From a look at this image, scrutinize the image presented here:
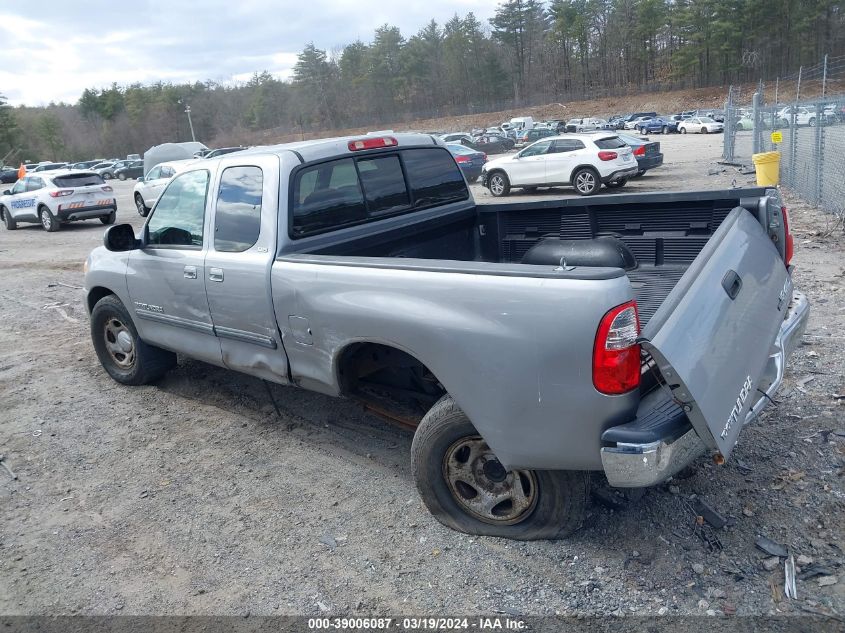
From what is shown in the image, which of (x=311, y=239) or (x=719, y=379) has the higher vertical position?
(x=311, y=239)

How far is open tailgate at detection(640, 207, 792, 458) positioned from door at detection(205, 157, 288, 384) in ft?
7.39

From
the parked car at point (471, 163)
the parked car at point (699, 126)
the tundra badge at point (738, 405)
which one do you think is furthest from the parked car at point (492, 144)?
the tundra badge at point (738, 405)

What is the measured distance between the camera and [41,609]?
3.21 metres

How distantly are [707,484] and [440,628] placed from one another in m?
1.69

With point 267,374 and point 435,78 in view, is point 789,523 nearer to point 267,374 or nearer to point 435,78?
point 267,374

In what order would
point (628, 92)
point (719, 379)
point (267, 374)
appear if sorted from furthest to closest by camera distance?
point (628, 92), point (267, 374), point (719, 379)

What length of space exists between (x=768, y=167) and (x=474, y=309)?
13907 millimetres

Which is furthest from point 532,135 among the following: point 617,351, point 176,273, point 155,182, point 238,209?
point 617,351

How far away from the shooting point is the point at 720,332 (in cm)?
287

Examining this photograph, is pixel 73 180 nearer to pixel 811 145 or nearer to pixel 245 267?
pixel 245 267

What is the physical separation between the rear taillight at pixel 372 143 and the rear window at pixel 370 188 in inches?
2.6

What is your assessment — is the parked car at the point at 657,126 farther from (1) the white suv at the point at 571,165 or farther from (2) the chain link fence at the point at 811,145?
(1) the white suv at the point at 571,165

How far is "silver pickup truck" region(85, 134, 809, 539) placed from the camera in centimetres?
273

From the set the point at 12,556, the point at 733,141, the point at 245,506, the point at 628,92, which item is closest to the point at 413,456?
the point at 245,506
